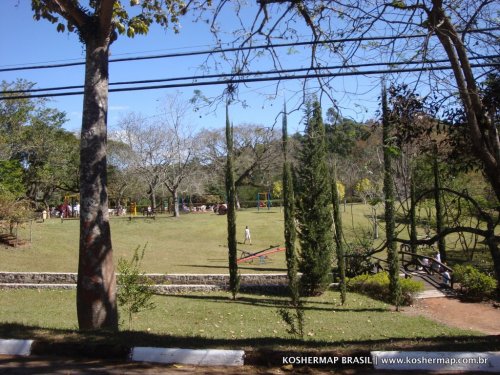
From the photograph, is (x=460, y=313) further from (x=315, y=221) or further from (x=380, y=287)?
(x=315, y=221)

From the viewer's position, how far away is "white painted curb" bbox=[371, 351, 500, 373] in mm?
4508

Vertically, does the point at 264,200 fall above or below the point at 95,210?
above

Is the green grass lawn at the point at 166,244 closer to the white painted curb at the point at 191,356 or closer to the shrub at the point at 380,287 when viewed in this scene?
the shrub at the point at 380,287

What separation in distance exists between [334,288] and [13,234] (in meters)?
17.3

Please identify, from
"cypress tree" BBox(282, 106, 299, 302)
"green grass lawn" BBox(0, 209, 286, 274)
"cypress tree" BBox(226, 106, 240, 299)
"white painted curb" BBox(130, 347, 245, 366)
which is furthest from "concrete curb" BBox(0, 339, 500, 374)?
"green grass lawn" BBox(0, 209, 286, 274)

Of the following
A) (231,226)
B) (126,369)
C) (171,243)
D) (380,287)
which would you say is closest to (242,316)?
(231,226)

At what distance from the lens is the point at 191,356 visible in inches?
192

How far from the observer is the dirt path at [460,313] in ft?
50.7

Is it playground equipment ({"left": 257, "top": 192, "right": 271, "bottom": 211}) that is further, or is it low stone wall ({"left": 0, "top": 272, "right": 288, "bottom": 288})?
playground equipment ({"left": 257, "top": 192, "right": 271, "bottom": 211})

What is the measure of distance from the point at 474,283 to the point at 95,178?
55.8 feet

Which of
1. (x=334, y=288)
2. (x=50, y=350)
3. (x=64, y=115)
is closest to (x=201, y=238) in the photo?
(x=334, y=288)

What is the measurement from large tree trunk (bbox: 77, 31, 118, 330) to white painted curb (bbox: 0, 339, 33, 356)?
1.67 metres

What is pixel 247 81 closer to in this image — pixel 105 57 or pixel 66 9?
pixel 105 57

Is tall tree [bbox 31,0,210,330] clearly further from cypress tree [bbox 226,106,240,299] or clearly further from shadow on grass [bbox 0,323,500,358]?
cypress tree [bbox 226,106,240,299]
